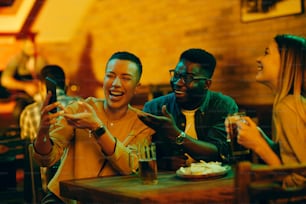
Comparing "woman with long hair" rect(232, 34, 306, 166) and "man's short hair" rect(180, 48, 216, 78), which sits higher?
"man's short hair" rect(180, 48, 216, 78)

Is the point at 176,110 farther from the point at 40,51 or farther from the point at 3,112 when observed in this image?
the point at 40,51

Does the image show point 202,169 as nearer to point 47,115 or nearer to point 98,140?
point 98,140

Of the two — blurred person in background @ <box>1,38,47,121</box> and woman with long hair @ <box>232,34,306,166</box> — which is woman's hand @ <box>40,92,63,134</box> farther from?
blurred person in background @ <box>1,38,47,121</box>

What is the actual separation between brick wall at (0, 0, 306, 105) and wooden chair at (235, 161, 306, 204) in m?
2.62

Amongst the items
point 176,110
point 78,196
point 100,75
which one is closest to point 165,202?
point 78,196

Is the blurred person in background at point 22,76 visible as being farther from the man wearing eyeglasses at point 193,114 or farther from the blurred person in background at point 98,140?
the blurred person in background at point 98,140

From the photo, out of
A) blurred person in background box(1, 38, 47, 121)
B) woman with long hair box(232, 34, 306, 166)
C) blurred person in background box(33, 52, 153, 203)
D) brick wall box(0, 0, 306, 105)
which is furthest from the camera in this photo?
blurred person in background box(1, 38, 47, 121)

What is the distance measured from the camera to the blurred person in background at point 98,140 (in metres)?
2.84

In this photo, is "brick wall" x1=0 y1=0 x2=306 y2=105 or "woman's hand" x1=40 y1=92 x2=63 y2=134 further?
"brick wall" x1=0 y1=0 x2=306 y2=105

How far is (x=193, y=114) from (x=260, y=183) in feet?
4.40

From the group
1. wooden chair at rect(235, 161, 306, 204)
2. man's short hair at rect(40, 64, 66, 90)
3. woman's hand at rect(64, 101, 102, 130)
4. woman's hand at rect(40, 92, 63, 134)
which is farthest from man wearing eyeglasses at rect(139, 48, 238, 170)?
man's short hair at rect(40, 64, 66, 90)

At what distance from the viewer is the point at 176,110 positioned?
3365 mm

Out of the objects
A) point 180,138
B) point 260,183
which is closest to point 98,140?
point 180,138

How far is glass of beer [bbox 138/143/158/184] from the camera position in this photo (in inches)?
104
